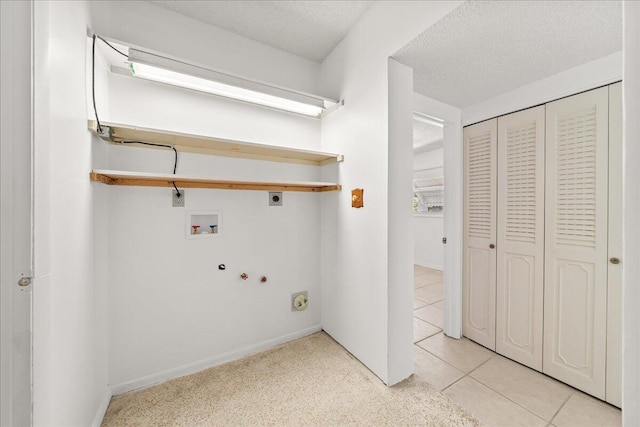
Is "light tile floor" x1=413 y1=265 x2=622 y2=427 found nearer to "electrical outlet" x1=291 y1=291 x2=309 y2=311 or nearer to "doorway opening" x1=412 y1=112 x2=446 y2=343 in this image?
"electrical outlet" x1=291 y1=291 x2=309 y2=311

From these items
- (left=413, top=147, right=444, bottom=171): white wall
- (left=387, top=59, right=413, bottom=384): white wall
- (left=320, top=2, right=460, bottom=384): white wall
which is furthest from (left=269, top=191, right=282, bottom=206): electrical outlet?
(left=413, top=147, right=444, bottom=171): white wall

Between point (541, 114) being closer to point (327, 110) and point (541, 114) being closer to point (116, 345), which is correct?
point (327, 110)

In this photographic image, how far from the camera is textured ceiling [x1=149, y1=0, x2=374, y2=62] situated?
168cm

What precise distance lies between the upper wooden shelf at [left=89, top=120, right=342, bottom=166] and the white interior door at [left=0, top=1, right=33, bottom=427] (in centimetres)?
55

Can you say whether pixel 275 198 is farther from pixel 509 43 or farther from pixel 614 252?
pixel 614 252

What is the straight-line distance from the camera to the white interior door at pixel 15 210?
72 cm

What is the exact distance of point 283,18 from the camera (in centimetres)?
180

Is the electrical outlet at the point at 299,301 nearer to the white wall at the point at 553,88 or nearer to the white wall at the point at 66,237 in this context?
the white wall at the point at 66,237

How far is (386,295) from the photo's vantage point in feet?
5.32

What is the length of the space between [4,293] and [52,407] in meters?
0.49

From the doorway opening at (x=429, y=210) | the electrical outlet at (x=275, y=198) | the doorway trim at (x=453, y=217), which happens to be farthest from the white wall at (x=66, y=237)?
the doorway opening at (x=429, y=210)

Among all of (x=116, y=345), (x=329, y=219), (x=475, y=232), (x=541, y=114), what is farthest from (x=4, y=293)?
(x=541, y=114)

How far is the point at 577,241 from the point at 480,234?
642 mm

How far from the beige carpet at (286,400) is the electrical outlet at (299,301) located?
458mm
